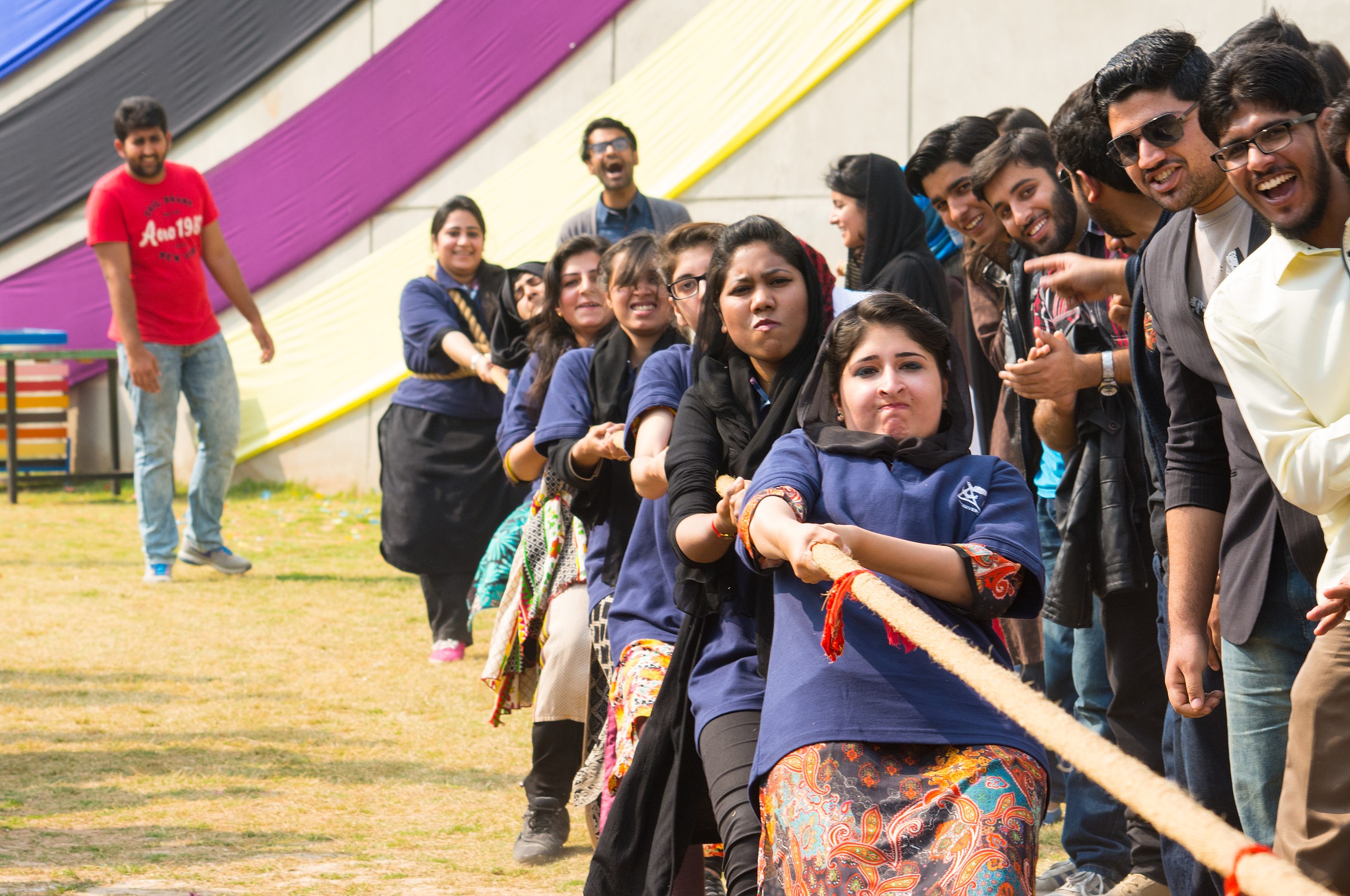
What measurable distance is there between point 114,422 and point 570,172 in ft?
13.9

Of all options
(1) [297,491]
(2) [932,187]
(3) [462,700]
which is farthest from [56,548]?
(2) [932,187]

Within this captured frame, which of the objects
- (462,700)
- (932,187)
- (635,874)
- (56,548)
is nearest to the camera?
(635,874)

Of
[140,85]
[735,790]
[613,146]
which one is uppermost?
[140,85]

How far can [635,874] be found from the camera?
2.82 meters

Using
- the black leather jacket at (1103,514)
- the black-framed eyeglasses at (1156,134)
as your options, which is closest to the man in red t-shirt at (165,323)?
the black leather jacket at (1103,514)

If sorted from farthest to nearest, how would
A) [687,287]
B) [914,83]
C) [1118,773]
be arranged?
[914,83] → [687,287] → [1118,773]

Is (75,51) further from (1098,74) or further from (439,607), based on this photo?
(1098,74)

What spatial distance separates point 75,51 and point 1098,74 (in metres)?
10.4

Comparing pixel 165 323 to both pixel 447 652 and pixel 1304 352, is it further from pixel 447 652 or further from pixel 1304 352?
pixel 1304 352

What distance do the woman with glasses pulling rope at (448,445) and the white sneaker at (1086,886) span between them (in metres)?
3.30

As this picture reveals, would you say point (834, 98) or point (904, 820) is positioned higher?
point (834, 98)

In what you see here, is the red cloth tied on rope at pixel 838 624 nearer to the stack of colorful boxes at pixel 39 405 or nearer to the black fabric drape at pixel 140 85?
the black fabric drape at pixel 140 85

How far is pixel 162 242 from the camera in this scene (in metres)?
7.76

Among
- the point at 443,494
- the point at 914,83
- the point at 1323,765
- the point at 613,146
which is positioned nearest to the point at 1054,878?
the point at 1323,765
